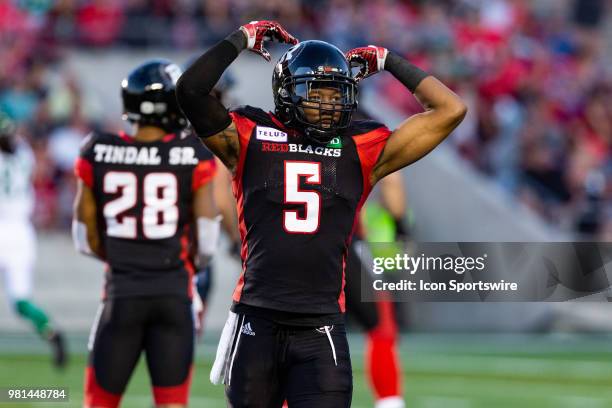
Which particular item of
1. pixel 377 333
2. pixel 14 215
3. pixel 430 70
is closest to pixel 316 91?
pixel 377 333

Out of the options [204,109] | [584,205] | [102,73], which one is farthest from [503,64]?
[204,109]

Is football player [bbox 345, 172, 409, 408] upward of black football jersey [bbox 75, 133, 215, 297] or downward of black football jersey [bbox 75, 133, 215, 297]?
downward

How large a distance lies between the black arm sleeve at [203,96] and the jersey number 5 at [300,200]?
1.01 ft

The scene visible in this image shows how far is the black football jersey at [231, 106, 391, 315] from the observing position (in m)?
4.60

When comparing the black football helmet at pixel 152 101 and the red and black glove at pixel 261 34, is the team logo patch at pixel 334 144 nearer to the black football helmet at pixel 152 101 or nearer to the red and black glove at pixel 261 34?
the red and black glove at pixel 261 34

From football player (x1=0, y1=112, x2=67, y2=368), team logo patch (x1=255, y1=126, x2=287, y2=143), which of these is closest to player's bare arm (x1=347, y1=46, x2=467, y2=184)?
team logo patch (x1=255, y1=126, x2=287, y2=143)

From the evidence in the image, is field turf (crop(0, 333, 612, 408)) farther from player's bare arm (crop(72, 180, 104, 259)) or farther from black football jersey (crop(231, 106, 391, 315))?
black football jersey (crop(231, 106, 391, 315))

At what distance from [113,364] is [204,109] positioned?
4.96 ft

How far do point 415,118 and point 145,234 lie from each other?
153 centimetres

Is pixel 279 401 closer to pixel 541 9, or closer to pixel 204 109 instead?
pixel 204 109

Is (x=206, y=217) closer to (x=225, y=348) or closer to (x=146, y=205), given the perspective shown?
(x=146, y=205)

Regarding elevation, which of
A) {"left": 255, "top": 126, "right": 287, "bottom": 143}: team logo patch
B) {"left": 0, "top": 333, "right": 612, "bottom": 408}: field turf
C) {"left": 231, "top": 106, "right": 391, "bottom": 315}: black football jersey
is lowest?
{"left": 0, "top": 333, "right": 612, "bottom": 408}: field turf

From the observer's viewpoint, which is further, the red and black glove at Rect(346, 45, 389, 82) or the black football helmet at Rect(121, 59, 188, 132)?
the black football helmet at Rect(121, 59, 188, 132)

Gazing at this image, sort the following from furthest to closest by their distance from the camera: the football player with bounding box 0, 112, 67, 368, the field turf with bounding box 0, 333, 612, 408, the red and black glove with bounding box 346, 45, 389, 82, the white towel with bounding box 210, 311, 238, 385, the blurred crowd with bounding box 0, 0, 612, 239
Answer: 1. the blurred crowd with bounding box 0, 0, 612, 239
2. the football player with bounding box 0, 112, 67, 368
3. the field turf with bounding box 0, 333, 612, 408
4. the red and black glove with bounding box 346, 45, 389, 82
5. the white towel with bounding box 210, 311, 238, 385
